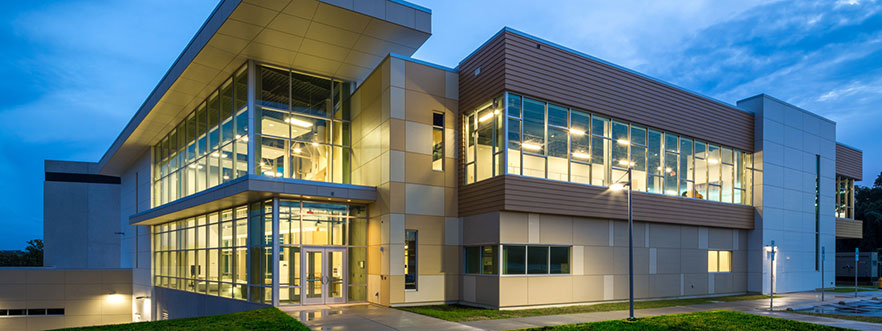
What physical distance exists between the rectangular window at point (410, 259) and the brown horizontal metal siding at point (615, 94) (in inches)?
244

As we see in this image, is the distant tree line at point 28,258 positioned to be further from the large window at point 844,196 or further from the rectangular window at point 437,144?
the large window at point 844,196

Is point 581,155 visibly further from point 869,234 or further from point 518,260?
point 869,234

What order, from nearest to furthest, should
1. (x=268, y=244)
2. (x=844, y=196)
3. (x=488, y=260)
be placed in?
(x=488, y=260) → (x=268, y=244) → (x=844, y=196)

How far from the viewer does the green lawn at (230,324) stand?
13.3 metres

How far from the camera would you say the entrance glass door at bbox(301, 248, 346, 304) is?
19094 millimetres

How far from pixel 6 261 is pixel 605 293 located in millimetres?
80244

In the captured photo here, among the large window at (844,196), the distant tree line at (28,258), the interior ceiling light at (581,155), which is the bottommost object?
the distant tree line at (28,258)

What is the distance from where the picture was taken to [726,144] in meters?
25.3

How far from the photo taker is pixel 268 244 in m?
18.9

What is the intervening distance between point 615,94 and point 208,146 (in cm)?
1752

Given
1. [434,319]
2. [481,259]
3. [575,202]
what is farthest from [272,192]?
[575,202]

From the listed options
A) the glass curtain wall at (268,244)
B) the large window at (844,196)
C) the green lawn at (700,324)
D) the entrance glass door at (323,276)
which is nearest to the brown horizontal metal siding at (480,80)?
the glass curtain wall at (268,244)

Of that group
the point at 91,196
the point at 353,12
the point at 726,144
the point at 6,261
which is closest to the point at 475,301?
the point at 353,12

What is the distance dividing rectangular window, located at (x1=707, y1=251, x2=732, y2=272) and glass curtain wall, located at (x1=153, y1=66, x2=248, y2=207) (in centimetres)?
2039
